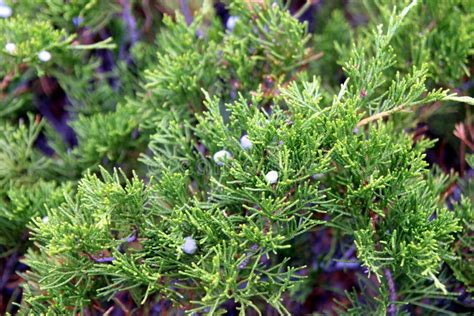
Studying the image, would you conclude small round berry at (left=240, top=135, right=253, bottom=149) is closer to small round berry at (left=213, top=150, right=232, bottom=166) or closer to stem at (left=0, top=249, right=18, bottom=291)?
small round berry at (left=213, top=150, right=232, bottom=166)

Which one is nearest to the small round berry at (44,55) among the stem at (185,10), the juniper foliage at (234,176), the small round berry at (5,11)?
the juniper foliage at (234,176)

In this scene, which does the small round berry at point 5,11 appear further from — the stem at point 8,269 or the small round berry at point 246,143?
the small round berry at point 246,143

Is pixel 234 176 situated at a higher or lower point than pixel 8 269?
higher

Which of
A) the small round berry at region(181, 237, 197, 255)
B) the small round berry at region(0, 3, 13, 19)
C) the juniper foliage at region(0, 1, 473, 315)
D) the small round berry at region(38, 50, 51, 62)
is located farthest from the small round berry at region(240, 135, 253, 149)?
the small round berry at region(0, 3, 13, 19)

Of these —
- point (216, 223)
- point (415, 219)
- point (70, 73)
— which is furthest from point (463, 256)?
point (70, 73)

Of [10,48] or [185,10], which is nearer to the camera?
[10,48]

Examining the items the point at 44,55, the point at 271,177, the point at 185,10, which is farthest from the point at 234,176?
the point at 185,10

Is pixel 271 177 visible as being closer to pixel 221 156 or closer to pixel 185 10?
pixel 221 156
